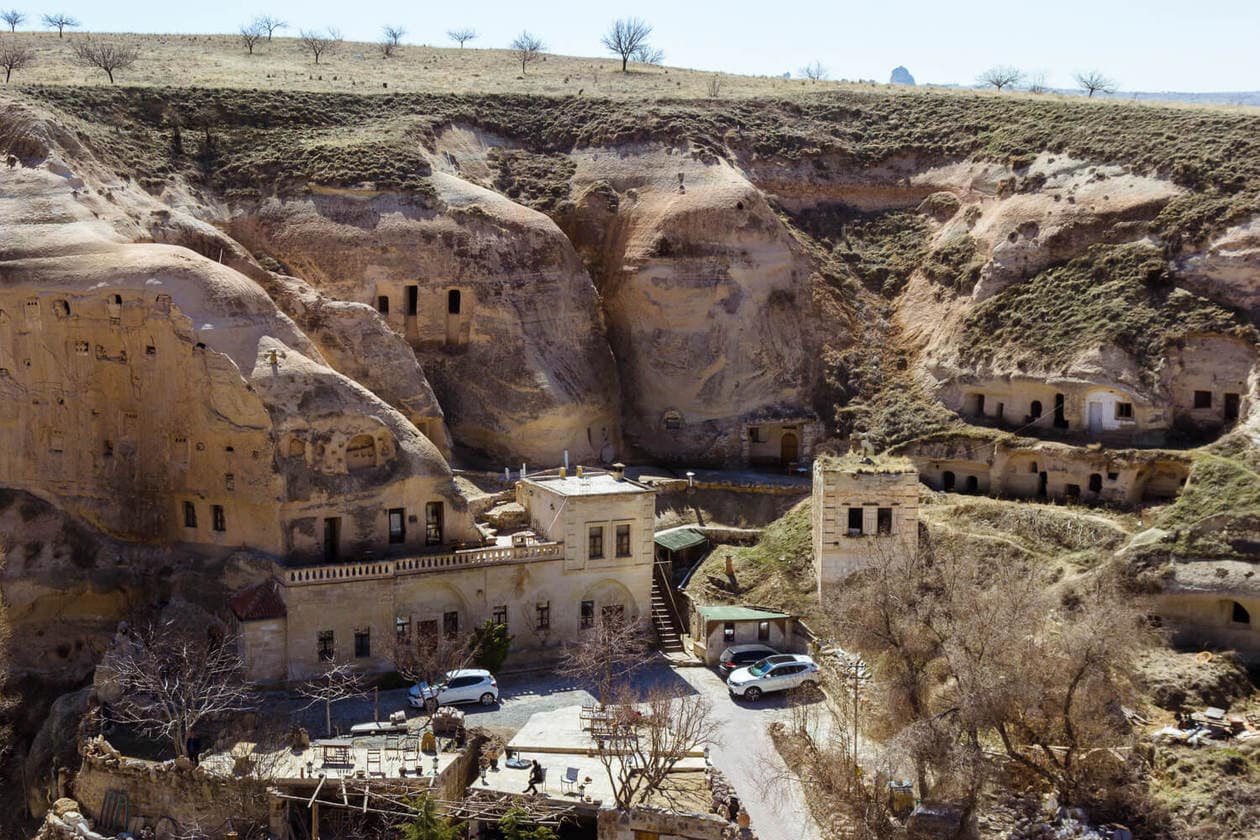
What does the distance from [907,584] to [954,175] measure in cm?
3383

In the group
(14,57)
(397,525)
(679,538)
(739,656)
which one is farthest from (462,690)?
(14,57)

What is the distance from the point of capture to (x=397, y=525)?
5041 centimetres

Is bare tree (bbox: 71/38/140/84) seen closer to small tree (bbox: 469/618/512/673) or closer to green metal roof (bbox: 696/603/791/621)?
small tree (bbox: 469/618/512/673)

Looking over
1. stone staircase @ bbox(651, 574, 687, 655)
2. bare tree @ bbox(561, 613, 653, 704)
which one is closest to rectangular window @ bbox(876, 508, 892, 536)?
stone staircase @ bbox(651, 574, 687, 655)

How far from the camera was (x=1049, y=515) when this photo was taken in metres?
54.2

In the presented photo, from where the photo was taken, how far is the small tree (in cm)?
4869

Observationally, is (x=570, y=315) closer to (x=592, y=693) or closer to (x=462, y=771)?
(x=592, y=693)

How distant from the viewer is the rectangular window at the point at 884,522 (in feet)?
173

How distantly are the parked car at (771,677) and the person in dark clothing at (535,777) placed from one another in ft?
28.2

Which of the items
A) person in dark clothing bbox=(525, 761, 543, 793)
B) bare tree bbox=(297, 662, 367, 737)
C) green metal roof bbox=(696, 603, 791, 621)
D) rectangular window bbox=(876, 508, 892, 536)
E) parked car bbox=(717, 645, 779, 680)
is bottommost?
person in dark clothing bbox=(525, 761, 543, 793)

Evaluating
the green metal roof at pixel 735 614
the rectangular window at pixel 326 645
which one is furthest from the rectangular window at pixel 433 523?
the green metal roof at pixel 735 614

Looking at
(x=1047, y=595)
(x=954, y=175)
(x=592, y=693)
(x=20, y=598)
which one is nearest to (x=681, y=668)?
(x=592, y=693)

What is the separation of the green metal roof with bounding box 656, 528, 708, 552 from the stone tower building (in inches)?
220

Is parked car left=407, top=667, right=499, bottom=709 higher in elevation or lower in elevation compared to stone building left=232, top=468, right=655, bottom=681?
lower
